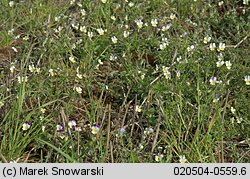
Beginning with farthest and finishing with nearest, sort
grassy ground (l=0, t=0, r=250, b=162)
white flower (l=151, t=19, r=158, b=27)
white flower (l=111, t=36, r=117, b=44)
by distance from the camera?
white flower (l=151, t=19, r=158, b=27) → white flower (l=111, t=36, r=117, b=44) → grassy ground (l=0, t=0, r=250, b=162)

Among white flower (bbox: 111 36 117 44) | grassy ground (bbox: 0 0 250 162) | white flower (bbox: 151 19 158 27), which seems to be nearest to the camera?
grassy ground (bbox: 0 0 250 162)

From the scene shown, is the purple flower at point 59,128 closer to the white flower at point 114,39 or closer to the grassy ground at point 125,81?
the grassy ground at point 125,81

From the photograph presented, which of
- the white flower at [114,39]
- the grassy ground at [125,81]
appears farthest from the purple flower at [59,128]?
the white flower at [114,39]

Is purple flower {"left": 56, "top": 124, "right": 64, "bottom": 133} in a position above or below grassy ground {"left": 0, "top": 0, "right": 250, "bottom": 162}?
below

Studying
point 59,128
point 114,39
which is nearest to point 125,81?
point 114,39

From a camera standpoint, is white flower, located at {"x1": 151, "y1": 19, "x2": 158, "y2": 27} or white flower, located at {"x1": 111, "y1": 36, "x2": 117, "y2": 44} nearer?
white flower, located at {"x1": 111, "y1": 36, "x2": 117, "y2": 44}

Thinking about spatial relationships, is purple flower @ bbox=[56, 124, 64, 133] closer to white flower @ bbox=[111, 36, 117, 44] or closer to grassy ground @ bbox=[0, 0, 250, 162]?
grassy ground @ bbox=[0, 0, 250, 162]

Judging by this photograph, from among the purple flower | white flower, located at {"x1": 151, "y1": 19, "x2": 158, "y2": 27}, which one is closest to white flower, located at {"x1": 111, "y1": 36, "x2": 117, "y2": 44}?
white flower, located at {"x1": 151, "y1": 19, "x2": 158, "y2": 27}

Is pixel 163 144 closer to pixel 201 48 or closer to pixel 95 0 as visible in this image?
pixel 201 48

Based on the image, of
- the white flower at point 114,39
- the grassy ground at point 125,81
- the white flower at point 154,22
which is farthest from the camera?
the white flower at point 154,22
